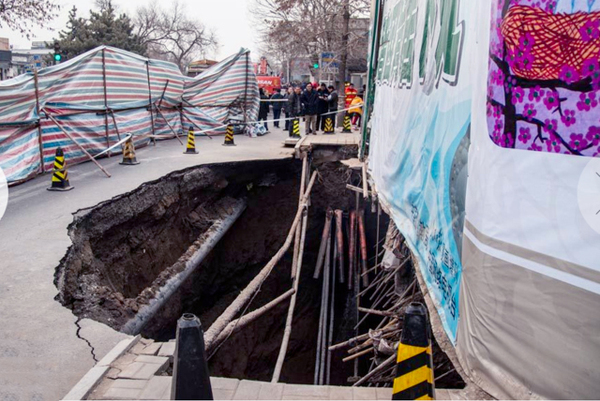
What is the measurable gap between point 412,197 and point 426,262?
941 millimetres

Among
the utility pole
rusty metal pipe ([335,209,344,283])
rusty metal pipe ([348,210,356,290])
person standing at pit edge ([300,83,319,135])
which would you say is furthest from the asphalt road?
the utility pole

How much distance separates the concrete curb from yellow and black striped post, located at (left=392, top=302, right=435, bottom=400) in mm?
2170

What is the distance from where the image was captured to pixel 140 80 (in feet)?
50.9

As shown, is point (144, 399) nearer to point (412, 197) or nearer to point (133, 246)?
point (412, 197)

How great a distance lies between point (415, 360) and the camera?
2816 mm

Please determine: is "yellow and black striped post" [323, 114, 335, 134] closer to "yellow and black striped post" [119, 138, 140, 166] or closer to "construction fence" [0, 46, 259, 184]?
"construction fence" [0, 46, 259, 184]

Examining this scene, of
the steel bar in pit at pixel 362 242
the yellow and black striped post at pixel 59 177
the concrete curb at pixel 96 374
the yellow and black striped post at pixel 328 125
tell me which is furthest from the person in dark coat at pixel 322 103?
the concrete curb at pixel 96 374

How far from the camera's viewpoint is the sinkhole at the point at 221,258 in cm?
712

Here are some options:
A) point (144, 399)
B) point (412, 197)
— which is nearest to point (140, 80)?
point (412, 197)

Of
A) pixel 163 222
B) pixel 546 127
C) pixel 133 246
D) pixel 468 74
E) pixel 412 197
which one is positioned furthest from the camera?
pixel 163 222

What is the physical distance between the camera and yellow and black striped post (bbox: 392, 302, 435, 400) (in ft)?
9.14

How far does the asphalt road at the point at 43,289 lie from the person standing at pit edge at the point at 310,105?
574 cm

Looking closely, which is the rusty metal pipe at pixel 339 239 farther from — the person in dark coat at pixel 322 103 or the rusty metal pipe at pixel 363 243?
the person in dark coat at pixel 322 103

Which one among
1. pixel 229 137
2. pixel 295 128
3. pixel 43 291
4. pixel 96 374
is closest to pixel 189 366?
pixel 96 374
